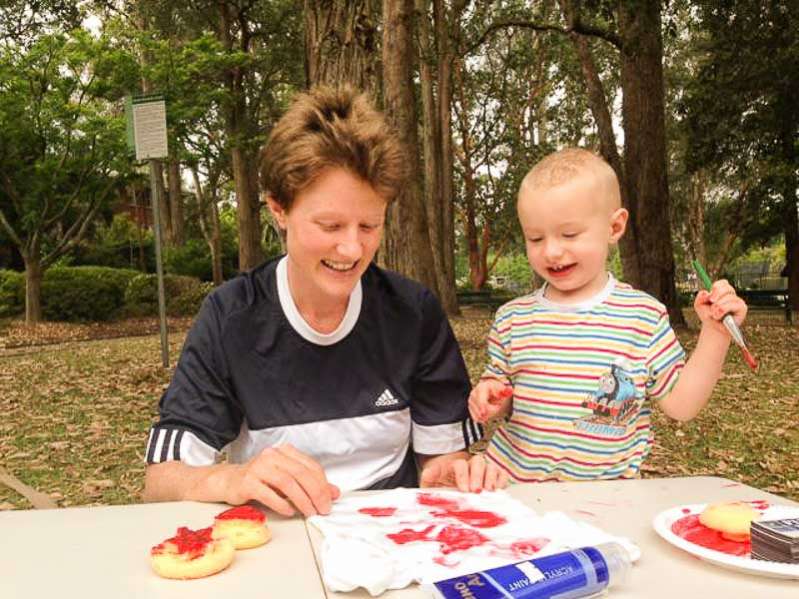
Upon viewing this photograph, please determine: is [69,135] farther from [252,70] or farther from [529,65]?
[529,65]

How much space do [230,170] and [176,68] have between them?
9.56m

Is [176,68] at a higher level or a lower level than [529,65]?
lower

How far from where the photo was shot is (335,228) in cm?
180

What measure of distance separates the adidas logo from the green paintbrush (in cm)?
76

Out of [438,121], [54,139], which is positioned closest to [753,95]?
[438,121]

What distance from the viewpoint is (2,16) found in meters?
16.3

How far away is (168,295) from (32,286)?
388cm

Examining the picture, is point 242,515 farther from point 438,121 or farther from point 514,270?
point 514,270

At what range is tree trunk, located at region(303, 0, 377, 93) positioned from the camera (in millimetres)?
5105

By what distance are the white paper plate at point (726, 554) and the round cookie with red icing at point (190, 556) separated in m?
0.69

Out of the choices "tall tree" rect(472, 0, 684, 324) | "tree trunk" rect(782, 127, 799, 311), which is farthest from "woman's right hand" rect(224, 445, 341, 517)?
"tree trunk" rect(782, 127, 799, 311)

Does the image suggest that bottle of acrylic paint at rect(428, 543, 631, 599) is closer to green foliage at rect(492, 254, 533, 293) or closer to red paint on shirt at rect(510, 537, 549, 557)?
red paint on shirt at rect(510, 537, 549, 557)

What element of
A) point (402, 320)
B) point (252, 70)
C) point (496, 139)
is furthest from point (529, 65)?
point (402, 320)

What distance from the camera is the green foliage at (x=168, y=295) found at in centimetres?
1833
